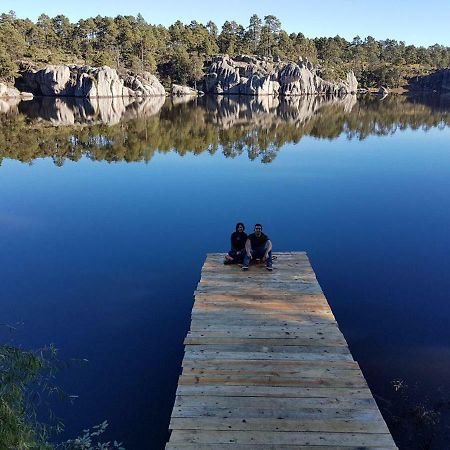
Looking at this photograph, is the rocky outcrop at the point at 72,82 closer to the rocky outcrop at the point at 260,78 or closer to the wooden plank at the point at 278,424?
the rocky outcrop at the point at 260,78

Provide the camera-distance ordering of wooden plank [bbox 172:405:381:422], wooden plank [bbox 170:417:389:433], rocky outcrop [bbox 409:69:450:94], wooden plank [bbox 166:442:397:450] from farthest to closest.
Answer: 1. rocky outcrop [bbox 409:69:450:94]
2. wooden plank [bbox 172:405:381:422]
3. wooden plank [bbox 170:417:389:433]
4. wooden plank [bbox 166:442:397:450]

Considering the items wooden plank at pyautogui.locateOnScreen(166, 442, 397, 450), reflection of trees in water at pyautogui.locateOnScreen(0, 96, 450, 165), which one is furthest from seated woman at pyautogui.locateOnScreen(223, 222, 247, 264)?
reflection of trees in water at pyautogui.locateOnScreen(0, 96, 450, 165)

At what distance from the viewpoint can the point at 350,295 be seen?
15.5 meters

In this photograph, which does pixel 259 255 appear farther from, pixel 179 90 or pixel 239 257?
pixel 179 90

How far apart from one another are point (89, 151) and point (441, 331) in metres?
38.4

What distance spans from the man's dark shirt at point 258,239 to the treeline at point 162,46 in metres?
113

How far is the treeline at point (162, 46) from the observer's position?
400ft

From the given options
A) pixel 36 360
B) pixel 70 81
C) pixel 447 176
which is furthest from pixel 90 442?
pixel 70 81

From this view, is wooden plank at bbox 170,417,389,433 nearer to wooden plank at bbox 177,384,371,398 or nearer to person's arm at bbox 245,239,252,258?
wooden plank at bbox 177,384,371,398

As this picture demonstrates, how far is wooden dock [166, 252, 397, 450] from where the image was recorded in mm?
7742

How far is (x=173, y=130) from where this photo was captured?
56.6 m

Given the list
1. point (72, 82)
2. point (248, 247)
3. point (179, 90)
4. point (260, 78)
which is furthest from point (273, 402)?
point (179, 90)

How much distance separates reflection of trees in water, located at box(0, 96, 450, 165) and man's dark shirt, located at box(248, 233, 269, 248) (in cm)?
2682

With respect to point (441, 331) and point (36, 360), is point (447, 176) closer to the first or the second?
point (441, 331)
